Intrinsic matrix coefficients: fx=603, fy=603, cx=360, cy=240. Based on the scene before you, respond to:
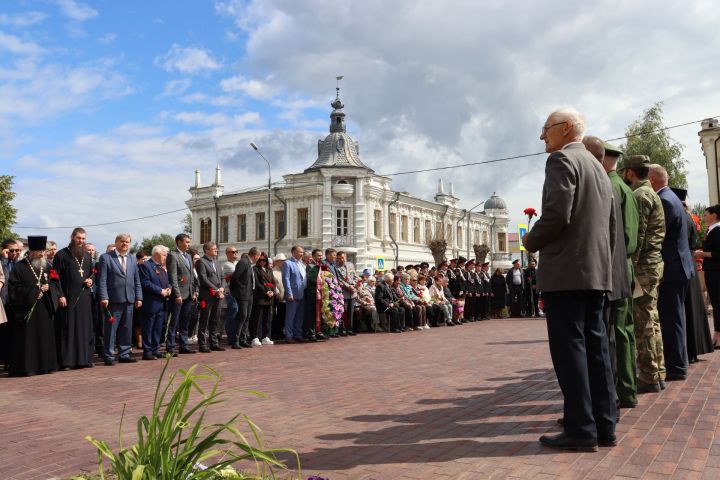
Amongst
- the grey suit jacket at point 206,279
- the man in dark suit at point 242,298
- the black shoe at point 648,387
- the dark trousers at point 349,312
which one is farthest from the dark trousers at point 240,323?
the black shoe at point 648,387

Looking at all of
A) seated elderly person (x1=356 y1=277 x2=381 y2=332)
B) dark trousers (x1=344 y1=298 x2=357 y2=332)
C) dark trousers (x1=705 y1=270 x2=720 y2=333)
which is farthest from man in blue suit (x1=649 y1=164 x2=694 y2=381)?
seated elderly person (x1=356 y1=277 x2=381 y2=332)

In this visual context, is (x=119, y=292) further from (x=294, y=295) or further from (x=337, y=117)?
(x=337, y=117)

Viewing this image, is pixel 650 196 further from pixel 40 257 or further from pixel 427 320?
pixel 427 320

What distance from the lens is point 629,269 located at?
16.9ft

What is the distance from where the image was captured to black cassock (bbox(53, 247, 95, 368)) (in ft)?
30.3

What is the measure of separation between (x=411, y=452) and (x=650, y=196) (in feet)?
11.8

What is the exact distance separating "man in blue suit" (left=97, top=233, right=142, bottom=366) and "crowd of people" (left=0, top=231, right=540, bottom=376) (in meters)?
0.02

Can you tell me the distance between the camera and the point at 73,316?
9398mm

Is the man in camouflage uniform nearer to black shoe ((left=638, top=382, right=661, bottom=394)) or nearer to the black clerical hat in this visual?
black shoe ((left=638, top=382, right=661, bottom=394))

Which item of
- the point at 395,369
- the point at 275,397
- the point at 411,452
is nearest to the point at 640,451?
the point at 411,452

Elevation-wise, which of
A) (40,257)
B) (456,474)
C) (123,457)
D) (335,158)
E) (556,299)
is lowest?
(456,474)

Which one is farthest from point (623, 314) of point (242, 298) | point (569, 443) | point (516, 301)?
point (516, 301)

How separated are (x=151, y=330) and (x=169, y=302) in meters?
0.68

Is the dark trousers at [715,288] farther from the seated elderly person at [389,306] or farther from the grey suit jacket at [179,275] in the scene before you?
the seated elderly person at [389,306]
